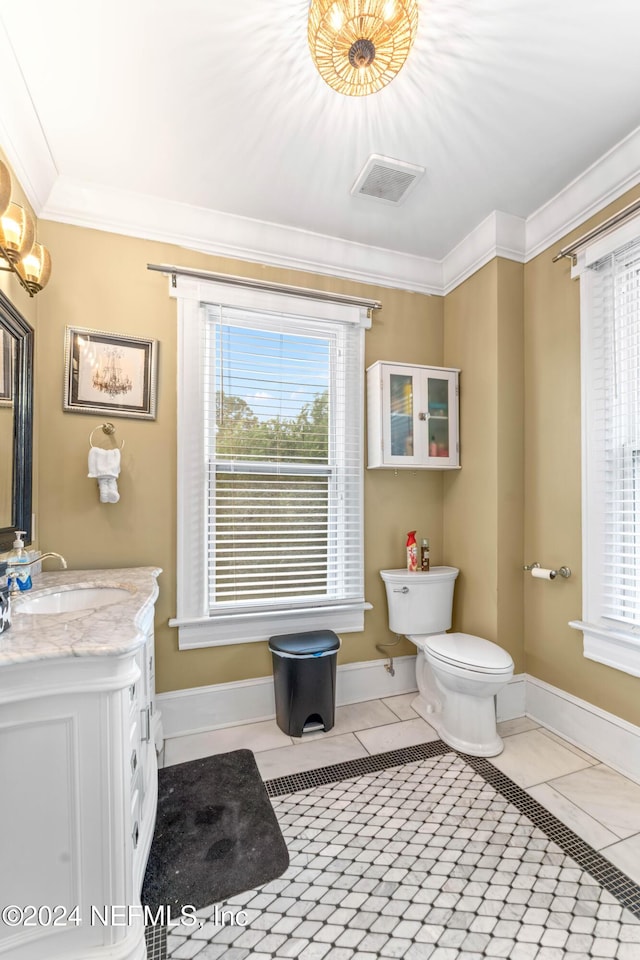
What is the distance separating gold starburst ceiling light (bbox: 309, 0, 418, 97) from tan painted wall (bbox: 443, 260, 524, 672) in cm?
144

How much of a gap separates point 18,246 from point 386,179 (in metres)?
1.62

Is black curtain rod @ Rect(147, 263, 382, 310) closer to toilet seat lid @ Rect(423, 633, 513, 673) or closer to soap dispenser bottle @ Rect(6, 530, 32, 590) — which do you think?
soap dispenser bottle @ Rect(6, 530, 32, 590)

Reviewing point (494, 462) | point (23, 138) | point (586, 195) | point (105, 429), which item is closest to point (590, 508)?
point (494, 462)

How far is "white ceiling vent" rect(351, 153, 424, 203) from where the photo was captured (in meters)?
2.02

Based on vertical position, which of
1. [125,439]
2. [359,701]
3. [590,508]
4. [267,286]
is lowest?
[359,701]

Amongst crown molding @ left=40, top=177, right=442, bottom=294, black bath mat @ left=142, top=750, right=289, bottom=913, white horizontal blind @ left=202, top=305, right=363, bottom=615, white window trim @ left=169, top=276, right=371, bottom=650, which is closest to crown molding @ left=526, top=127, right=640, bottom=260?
crown molding @ left=40, top=177, right=442, bottom=294

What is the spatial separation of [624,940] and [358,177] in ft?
9.64

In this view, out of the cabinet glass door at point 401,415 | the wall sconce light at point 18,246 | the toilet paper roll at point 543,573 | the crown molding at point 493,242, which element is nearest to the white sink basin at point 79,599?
the wall sconce light at point 18,246

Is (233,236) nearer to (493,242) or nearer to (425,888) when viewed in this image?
(493,242)

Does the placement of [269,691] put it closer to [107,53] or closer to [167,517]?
[167,517]

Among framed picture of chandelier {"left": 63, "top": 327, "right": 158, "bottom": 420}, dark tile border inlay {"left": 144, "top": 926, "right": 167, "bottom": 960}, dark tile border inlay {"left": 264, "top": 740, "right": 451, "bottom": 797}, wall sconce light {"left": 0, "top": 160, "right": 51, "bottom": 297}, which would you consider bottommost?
dark tile border inlay {"left": 264, "top": 740, "right": 451, "bottom": 797}

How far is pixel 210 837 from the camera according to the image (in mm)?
1594

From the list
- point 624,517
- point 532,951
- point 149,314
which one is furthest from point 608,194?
point 532,951

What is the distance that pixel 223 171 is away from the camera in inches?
82.2
